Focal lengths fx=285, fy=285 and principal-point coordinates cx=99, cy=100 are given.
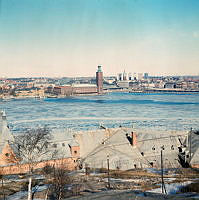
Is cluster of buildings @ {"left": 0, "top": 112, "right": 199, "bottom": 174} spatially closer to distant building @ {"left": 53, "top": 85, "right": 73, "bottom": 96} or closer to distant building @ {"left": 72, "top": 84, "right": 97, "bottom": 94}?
distant building @ {"left": 53, "top": 85, "right": 73, "bottom": 96}

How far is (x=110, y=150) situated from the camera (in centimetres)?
811

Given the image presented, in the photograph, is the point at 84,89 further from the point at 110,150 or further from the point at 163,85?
the point at 110,150

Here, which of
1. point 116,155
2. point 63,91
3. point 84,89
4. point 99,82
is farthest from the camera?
point 99,82

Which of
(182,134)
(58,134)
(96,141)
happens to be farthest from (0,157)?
(182,134)

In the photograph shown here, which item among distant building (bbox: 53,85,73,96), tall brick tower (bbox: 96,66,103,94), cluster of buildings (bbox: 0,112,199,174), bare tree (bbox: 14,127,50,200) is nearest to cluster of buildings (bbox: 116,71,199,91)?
tall brick tower (bbox: 96,66,103,94)

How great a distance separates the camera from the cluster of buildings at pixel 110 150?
7.08 m

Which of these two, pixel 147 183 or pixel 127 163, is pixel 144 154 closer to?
pixel 127 163

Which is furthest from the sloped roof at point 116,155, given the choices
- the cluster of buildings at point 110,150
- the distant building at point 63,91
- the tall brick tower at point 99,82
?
the tall brick tower at point 99,82

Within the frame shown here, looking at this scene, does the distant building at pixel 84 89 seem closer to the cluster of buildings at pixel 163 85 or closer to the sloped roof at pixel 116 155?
the cluster of buildings at pixel 163 85

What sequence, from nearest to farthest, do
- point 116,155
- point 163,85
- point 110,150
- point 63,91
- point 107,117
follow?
1. point 116,155
2. point 110,150
3. point 107,117
4. point 63,91
5. point 163,85

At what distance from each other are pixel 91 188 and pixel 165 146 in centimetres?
459

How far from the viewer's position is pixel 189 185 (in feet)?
14.1

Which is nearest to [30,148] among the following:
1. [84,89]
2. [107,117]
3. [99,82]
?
[107,117]

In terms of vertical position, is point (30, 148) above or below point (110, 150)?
above
